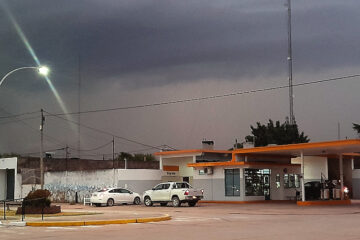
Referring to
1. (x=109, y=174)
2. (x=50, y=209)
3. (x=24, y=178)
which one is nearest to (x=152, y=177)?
(x=109, y=174)

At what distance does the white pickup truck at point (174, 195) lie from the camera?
3825 centimetres

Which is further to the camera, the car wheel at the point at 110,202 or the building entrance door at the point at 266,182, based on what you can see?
the building entrance door at the point at 266,182

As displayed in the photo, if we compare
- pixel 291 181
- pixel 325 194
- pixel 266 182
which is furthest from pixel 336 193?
pixel 291 181

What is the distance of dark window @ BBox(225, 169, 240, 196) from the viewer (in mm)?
44219

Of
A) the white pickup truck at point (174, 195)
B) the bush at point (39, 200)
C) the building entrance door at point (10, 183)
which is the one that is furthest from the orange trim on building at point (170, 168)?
the bush at point (39, 200)

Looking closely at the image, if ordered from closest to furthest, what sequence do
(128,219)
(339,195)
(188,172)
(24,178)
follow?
(128,219) < (339,195) < (188,172) < (24,178)

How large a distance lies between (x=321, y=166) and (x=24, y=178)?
30.6 metres

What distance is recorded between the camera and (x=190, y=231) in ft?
58.8

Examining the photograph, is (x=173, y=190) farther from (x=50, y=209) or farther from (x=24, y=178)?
(x=24, y=178)

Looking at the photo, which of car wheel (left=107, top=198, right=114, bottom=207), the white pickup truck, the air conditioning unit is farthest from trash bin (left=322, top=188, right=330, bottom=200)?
car wheel (left=107, top=198, right=114, bottom=207)

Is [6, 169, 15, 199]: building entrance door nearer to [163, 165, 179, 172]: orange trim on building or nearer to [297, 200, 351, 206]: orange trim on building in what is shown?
[163, 165, 179, 172]: orange trim on building

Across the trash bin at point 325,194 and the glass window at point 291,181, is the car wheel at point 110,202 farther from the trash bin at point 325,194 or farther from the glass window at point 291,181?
the trash bin at point 325,194

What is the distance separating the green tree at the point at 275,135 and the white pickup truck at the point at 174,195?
150ft

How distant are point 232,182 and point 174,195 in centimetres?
743
